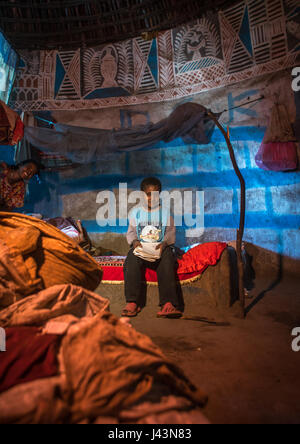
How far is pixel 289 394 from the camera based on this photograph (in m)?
1.51

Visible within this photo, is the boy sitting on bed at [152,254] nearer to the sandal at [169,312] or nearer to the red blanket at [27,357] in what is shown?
the sandal at [169,312]

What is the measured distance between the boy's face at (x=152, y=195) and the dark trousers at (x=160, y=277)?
640mm

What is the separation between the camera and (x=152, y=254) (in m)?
3.41

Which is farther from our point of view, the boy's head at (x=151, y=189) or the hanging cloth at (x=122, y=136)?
the hanging cloth at (x=122, y=136)

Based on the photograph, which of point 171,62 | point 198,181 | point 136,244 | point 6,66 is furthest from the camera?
point 171,62

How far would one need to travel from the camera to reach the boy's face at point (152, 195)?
3648 millimetres

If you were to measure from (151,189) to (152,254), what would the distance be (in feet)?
2.80

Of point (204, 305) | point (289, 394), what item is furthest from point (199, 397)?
point (204, 305)

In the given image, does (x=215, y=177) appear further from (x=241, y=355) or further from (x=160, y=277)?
(x=241, y=355)

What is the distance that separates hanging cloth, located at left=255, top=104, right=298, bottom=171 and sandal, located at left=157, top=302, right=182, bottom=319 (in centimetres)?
299

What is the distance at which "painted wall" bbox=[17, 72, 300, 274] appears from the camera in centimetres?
488

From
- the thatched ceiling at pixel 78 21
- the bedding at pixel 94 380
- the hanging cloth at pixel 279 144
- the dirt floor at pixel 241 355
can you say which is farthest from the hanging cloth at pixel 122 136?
the bedding at pixel 94 380

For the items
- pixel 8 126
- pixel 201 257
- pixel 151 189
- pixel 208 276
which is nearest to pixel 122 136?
pixel 151 189

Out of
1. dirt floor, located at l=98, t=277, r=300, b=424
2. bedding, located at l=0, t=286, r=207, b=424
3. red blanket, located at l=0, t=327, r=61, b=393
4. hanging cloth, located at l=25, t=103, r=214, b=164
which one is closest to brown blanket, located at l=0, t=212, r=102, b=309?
bedding, located at l=0, t=286, r=207, b=424
